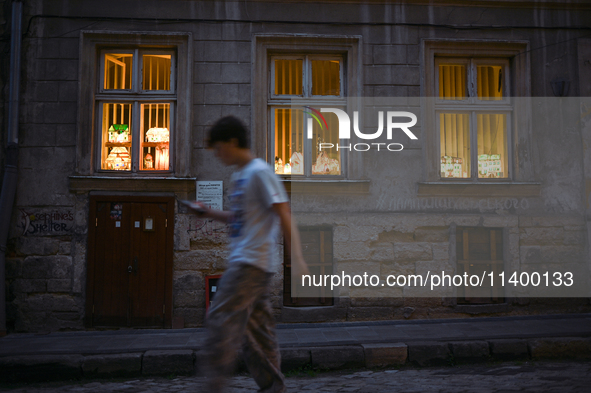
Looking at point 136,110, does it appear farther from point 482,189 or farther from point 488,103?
point 488,103

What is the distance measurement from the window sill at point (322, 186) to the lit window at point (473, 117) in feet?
5.50

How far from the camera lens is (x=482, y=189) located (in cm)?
800

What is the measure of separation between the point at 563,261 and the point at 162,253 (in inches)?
251

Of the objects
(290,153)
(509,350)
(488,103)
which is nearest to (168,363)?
(509,350)

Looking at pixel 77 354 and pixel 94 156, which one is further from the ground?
pixel 94 156

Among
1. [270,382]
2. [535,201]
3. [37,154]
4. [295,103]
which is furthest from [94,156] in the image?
[535,201]

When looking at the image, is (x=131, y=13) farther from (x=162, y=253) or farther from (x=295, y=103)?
(x=162, y=253)

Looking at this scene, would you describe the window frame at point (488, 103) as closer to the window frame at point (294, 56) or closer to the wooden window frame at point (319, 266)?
the window frame at point (294, 56)

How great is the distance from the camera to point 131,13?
7793mm

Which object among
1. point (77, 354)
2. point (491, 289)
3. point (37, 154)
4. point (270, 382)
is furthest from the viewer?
point (491, 289)

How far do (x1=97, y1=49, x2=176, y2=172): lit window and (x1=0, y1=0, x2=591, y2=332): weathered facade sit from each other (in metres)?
0.03

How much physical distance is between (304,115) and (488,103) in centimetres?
315

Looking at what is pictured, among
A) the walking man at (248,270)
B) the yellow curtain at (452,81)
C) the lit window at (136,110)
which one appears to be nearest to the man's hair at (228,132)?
the walking man at (248,270)

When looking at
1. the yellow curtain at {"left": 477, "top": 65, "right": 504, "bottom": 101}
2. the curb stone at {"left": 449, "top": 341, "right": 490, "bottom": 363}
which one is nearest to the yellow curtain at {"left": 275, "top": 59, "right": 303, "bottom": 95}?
the yellow curtain at {"left": 477, "top": 65, "right": 504, "bottom": 101}
